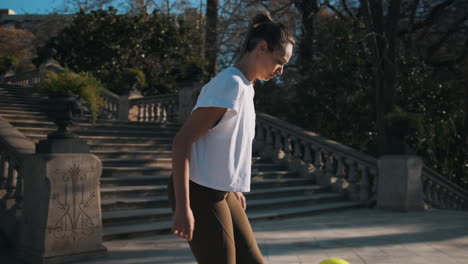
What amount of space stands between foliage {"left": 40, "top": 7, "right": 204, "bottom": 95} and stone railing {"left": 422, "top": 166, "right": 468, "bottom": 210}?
41.9 ft

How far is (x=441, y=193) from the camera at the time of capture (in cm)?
1056

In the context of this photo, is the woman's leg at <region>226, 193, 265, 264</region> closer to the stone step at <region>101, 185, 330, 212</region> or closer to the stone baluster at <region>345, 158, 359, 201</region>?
the stone step at <region>101, 185, 330, 212</region>

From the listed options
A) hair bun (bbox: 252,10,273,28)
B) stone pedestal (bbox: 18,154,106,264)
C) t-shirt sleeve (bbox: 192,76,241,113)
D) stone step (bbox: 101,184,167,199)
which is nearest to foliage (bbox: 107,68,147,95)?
stone step (bbox: 101,184,167,199)

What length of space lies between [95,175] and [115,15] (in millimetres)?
17235

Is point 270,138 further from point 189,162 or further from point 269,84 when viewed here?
point 189,162

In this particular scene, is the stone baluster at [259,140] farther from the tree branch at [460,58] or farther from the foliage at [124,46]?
the foliage at [124,46]

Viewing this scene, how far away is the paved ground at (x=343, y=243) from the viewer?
5.25 meters

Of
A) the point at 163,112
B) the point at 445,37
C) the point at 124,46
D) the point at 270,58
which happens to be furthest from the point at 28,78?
the point at 270,58

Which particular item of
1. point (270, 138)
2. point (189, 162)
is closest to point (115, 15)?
point (270, 138)

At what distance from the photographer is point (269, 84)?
47.9ft

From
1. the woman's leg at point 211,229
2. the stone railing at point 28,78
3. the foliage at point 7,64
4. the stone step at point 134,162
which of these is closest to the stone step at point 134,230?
the stone step at point 134,162

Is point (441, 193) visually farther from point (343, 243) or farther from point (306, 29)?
point (306, 29)

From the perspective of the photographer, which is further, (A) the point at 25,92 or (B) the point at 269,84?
(A) the point at 25,92

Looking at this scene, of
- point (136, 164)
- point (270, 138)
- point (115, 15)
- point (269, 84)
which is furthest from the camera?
point (115, 15)
